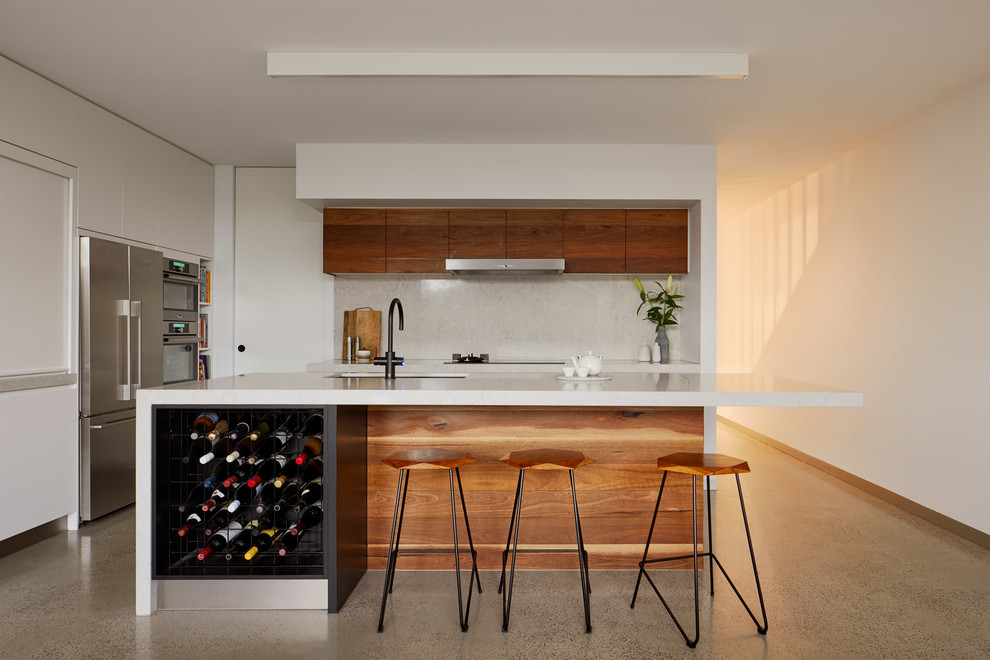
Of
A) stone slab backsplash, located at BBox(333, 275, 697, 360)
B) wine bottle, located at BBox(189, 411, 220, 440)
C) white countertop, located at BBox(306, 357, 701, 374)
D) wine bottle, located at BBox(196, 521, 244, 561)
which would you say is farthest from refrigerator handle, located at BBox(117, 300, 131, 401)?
wine bottle, located at BBox(196, 521, 244, 561)

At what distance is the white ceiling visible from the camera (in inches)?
117

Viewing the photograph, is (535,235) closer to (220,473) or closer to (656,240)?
(656,240)

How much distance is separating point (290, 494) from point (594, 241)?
343 cm

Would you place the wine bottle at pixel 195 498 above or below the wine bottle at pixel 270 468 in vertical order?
below

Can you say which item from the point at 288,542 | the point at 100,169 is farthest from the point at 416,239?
the point at 288,542

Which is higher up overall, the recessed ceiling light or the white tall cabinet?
the recessed ceiling light

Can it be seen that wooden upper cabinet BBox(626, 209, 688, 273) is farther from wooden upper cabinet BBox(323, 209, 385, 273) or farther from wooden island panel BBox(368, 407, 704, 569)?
wooden island panel BBox(368, 407, 704, 569)

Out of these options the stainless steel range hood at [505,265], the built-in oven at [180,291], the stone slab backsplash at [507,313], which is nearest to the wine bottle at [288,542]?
the built-in oven at [180,291]

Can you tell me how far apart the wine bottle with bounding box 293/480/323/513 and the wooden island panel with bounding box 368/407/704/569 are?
0.38 m

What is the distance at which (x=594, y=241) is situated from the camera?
5.37 m

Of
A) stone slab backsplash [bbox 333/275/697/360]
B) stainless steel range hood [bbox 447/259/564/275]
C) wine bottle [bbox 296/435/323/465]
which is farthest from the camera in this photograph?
stone slab backsplash [bbox 333/275/697/360]

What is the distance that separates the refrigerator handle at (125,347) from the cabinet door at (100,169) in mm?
489

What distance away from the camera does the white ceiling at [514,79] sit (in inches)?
117

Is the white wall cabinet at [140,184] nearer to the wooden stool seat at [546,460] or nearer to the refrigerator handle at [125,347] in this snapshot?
the refrigerator handle at [125,347]
